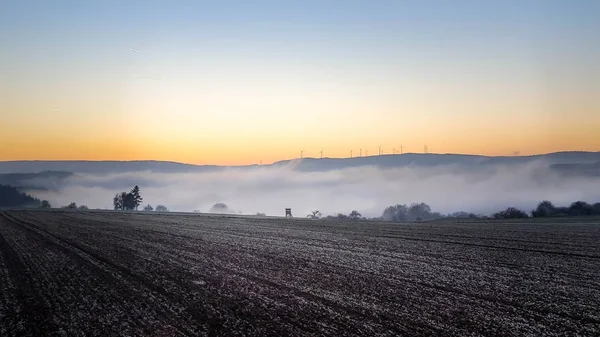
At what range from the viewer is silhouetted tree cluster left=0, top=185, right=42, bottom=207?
545 feet

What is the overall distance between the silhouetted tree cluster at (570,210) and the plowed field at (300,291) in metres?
39.3

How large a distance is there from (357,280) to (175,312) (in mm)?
5592

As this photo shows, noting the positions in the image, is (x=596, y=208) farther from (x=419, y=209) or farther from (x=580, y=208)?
(x=419, y=209)

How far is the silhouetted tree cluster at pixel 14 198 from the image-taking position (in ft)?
545

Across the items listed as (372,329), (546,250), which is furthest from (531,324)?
(546,250)

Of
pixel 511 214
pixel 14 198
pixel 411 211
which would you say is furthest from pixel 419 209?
pixel 14 198

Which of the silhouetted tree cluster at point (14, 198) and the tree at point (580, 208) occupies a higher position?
the silhouetted tree cluster at point (14, 198)

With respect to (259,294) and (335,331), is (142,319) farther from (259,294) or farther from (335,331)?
(335,331)

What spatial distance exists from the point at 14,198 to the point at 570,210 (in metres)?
175

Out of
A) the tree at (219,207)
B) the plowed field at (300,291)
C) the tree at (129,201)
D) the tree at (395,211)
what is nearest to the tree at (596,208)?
the plowed field at (300,291)

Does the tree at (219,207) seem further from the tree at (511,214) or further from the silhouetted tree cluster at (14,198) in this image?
the tree at (511,214)

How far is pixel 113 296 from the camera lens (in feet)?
38.1

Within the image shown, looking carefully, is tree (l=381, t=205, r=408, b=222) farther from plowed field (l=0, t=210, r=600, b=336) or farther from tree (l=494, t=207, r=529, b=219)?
plowed field (l=0, t=210, r=600, b=336)

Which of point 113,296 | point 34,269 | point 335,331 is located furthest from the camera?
point 34,269
